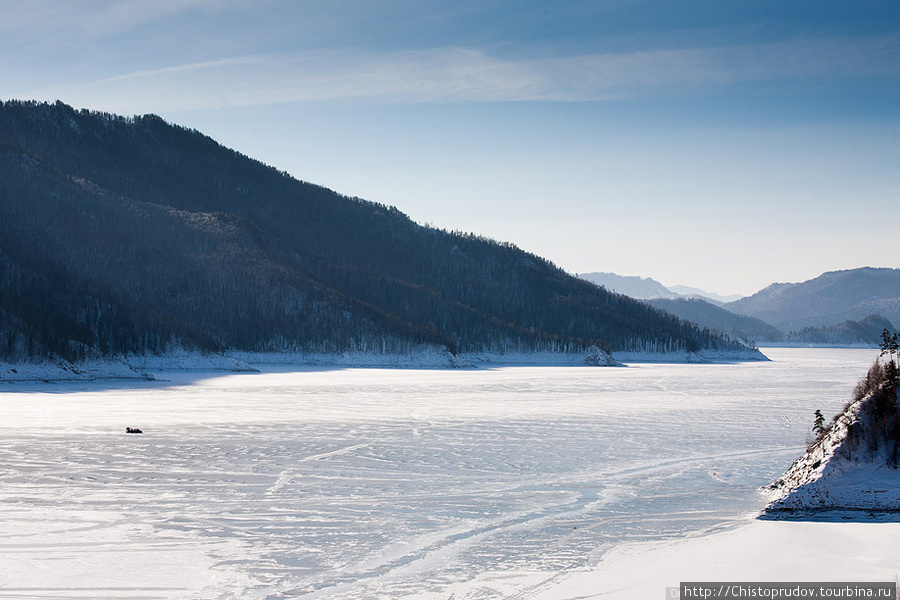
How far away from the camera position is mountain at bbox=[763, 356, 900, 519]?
1795 cm

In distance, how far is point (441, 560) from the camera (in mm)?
15016

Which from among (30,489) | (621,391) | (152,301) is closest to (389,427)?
(30,489)

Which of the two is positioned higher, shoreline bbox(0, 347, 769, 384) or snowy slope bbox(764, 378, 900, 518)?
snowy slope bbox(764, 378, 900, 518)

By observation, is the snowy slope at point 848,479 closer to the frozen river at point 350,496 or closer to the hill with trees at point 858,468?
the hill with trees at point 858,468

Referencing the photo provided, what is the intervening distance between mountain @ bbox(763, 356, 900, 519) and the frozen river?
1329mm

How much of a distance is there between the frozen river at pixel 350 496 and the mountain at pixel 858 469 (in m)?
1.33

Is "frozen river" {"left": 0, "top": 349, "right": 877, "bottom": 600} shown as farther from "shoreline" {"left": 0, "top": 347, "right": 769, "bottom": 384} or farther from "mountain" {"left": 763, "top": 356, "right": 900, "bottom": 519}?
"shoreline" {"left": 0, "top": 347, "right": 769, "bottom": 384}

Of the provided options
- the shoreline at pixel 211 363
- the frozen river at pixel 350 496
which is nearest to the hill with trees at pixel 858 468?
the frozen river at pixel 350 496

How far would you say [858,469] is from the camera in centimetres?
1852

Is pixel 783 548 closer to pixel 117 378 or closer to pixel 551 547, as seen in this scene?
pixel 551 547

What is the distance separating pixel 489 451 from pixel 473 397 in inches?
1327

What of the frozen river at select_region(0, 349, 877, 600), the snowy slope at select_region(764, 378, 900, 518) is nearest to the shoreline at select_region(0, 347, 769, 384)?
the frozen river at select_region(0, 349, 877, 600)

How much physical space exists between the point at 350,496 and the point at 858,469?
40.8 ft

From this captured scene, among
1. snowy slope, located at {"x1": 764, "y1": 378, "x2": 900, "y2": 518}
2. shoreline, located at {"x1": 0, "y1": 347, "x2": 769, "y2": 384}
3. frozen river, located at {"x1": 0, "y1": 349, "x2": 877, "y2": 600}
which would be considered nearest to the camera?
frozen river, located at {"x1": 0, "y1": 349, "x2": 877, "y2": 600}
